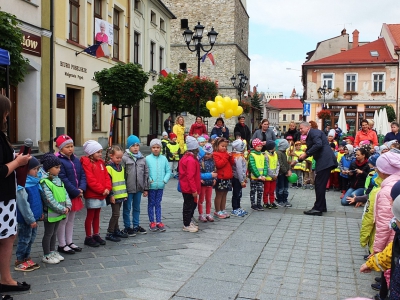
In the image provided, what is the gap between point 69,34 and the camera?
18.1 meters

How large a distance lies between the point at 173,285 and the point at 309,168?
30.6 ft

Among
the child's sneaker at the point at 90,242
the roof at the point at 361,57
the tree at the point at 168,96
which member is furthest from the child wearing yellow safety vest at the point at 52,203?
the roof at the point at 361,57

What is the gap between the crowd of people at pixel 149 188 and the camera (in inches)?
163

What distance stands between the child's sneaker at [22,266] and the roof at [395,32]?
42.9m

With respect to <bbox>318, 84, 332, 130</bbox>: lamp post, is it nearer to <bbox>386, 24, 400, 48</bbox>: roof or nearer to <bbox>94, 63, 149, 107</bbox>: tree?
<bbox>386, 24, 400, 48</bbox>: roof

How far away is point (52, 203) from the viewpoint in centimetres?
512

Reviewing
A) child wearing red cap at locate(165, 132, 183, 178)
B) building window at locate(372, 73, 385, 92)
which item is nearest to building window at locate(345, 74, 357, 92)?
building window at locate(372, 73, 385, 92)

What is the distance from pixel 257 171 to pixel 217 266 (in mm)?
3878

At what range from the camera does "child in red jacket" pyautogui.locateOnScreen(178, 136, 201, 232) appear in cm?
697

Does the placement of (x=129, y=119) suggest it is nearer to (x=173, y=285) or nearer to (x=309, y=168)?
(x=309, y=168)

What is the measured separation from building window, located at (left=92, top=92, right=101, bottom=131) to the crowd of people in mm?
12269

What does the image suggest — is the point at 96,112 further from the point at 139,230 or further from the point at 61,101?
the point at 139,230

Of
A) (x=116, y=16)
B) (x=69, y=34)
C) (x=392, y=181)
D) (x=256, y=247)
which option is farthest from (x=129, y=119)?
(x=392, y=181)

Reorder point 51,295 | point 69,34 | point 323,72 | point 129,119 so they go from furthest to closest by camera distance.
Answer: point 323,72 → point 129,119 → point 69,34 → point 51,295
